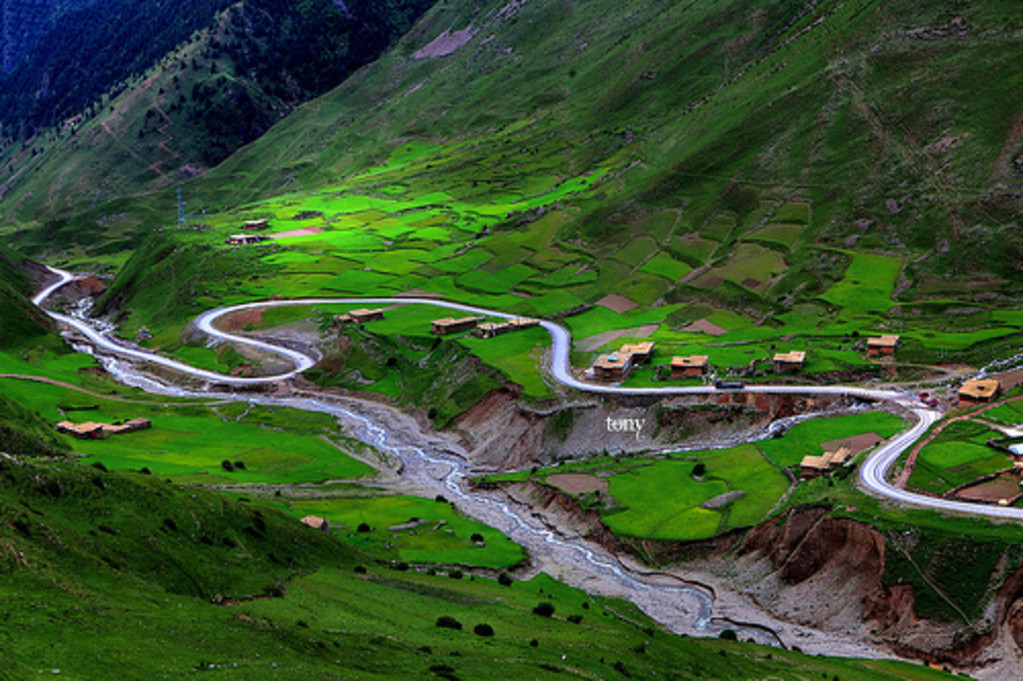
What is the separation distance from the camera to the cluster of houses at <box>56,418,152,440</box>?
13818cm

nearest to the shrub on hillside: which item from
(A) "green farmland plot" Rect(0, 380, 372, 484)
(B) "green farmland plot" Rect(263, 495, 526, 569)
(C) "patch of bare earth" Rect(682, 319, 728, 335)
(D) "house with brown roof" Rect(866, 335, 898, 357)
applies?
(B) "green farmland plot" Rect(263, 495, 526, 569)

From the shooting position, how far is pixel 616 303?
194250 mm

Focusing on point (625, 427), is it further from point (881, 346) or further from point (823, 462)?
point (881, 346)

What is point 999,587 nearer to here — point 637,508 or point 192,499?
point 637,508

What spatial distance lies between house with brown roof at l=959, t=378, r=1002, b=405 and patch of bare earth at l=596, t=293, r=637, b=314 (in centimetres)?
7743

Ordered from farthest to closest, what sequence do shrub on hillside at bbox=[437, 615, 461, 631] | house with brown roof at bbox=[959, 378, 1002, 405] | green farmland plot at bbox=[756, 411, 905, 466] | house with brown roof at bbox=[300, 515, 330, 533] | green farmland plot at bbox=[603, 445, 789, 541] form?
house with brown roof at bbox=[959, 378, 1002, 405] < green farmland plot at bbox=[756, 411, 905, 466] < green farmland plot at bbox=[603, 445, 789, 541] < house with brown roof at bbox=[300, 515, 330, 533] < shrub on hillside at bbox=[437, 615, 461, 631]

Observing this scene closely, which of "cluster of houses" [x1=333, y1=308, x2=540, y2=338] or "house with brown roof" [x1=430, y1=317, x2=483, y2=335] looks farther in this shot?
"house with brown roof" [x1=430, y1=317, x2=483, y2=335]

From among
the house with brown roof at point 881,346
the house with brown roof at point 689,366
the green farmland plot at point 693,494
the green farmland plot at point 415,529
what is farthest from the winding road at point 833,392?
the green farmland plot at point 415,529

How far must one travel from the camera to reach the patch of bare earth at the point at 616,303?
190750 mm

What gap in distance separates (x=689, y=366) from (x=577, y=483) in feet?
94.5

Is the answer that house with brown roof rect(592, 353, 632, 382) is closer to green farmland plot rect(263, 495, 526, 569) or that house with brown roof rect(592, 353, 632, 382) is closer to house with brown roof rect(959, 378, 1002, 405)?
green farmland plot rect(263, 495, 526, 569)

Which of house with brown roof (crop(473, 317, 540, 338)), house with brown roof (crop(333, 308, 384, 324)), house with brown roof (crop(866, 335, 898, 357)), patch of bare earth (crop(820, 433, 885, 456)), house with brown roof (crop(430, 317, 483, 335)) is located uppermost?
house with brown roof (crop(333, 308, 384, 324))

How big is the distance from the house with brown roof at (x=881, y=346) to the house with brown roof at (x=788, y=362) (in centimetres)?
960

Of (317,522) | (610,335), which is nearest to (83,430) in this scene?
(317,522)
